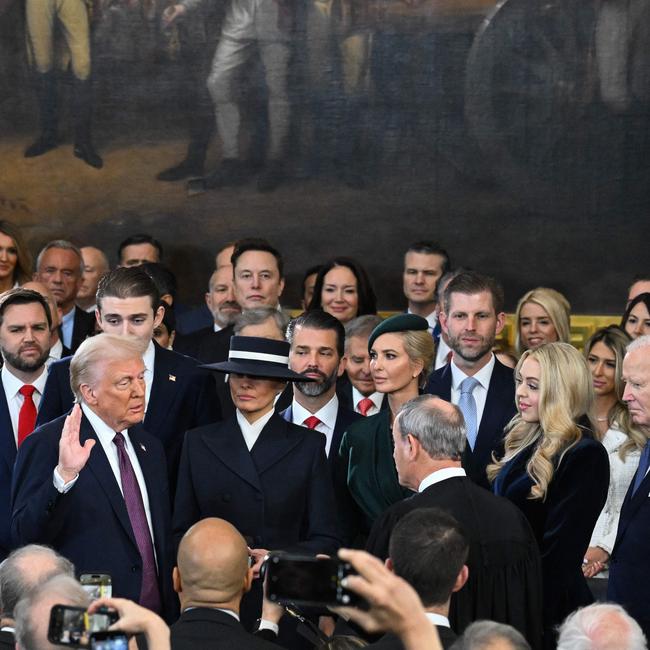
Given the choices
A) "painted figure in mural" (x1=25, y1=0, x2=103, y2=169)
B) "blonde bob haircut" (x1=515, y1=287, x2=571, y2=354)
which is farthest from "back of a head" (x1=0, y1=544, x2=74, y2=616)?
"painted figure in mural" (x1=25, y1=0, x2=103, y2=169)

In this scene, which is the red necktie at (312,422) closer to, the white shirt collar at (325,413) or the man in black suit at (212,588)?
the white shirt collar at (325,413)

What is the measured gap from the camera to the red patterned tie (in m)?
6.12

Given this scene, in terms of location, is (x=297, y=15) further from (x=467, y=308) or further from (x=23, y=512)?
(x=23, y=512)

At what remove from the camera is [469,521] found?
214 inches

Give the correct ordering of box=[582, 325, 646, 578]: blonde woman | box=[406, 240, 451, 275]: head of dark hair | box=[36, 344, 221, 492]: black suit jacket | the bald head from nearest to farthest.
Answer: the bald head → box=[36, 344, 221, 492]: black suit jacket → box=[582, 325, 646, 578]: blonde woman → box=[406, 240, 451, 275]: head of dark hair

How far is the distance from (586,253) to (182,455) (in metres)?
7.20

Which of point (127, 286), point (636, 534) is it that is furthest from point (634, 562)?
point (127, 286)

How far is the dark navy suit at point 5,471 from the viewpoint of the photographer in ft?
22.7

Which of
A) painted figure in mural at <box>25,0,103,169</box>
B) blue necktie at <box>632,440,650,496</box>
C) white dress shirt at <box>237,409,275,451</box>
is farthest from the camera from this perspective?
painted figure in mural at <box>25,0,103,169</box>

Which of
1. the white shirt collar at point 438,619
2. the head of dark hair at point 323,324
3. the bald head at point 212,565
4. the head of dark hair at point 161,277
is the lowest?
the white shirt collar at point 438,619

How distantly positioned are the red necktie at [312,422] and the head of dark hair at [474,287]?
3.95 feet

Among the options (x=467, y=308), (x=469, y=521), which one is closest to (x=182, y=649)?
(x=469, y=521)

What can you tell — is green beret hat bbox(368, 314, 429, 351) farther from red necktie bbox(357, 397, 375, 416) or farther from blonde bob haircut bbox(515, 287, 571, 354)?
blonde bob haircut bbox(515, 287, 571, 354)

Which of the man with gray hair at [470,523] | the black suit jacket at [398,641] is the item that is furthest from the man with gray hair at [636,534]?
the black suit jacket at [398,641]
